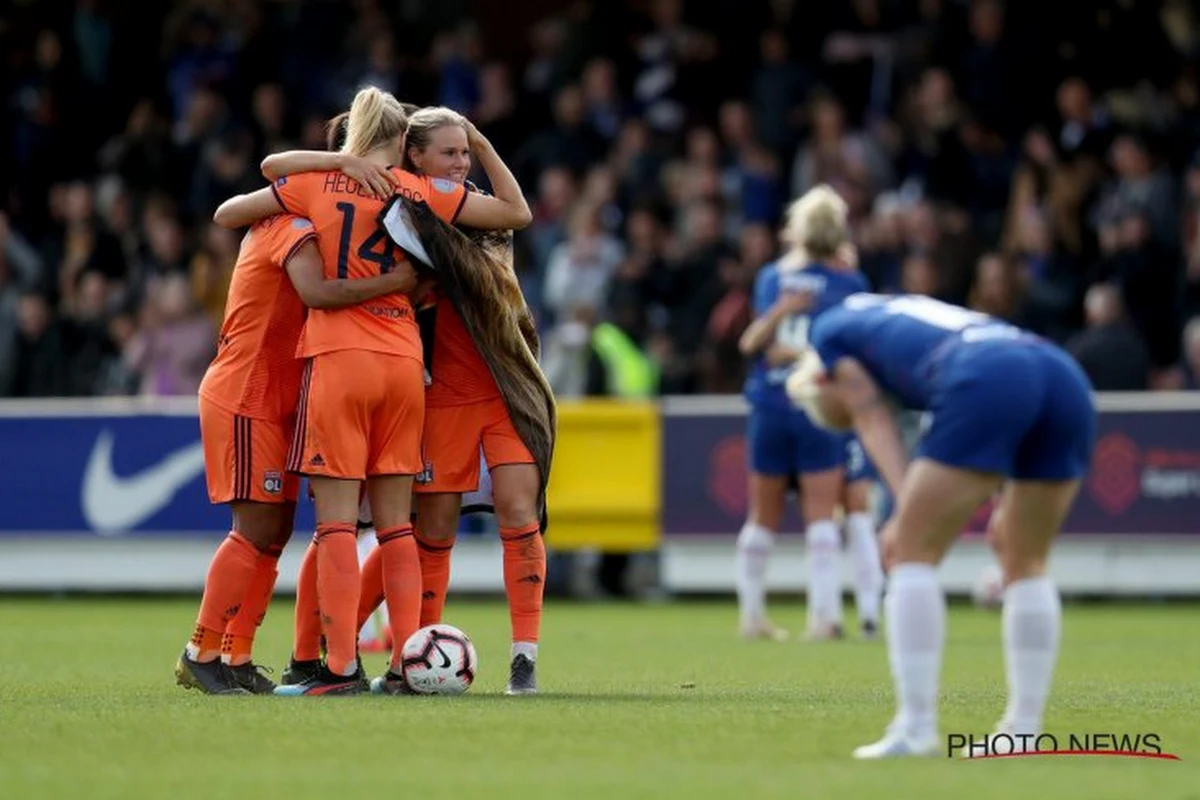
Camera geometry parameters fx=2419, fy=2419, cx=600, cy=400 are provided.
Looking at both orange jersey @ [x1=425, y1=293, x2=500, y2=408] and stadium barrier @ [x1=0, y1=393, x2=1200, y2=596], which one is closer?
orange jersey @ [x1=425, y1=293, x2=500, y2=408]

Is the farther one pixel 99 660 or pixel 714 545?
pixel 714 545

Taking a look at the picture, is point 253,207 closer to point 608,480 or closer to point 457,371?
point 457,371

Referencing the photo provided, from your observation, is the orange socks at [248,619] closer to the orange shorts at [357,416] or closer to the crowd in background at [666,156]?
the orange shorts at [357,416]

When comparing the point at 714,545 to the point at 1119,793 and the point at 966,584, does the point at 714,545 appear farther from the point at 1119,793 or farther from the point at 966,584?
the point at 1119,793

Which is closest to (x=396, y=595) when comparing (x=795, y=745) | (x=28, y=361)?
(x=795, y=745)

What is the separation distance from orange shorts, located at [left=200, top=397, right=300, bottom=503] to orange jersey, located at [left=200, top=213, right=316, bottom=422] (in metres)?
0.05

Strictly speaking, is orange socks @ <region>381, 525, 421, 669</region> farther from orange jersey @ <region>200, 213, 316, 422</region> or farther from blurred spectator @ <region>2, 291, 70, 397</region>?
blurred spectator @ <region>2, 291, 70, 397</region>

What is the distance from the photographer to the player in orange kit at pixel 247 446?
970cm

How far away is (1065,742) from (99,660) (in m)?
6.12

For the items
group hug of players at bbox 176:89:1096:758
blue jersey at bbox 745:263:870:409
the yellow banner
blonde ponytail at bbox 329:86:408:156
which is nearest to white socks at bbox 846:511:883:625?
blue jersey at bbox 745:263:870:409

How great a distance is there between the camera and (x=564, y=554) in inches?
787

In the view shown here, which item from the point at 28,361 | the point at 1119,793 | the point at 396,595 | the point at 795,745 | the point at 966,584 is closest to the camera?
the point at 1119,793

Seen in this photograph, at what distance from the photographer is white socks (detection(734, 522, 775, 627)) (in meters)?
14.5

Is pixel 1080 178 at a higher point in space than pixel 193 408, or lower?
higher
